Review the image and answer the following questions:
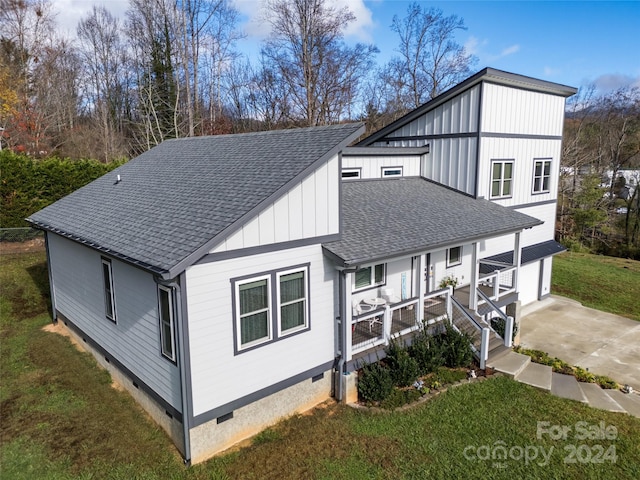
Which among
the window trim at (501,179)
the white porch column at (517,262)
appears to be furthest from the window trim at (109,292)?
the window trim at (501,179)

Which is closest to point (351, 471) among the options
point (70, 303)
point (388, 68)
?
point (70, 303)

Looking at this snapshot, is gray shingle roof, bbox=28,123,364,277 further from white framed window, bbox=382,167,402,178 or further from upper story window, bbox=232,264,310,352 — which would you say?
white framed window, bbox=382,167,402,178

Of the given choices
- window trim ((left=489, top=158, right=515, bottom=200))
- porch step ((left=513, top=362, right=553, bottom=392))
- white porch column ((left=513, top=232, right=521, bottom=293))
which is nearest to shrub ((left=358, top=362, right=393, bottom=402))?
porch step ((left=513, top=362, right=553, bottom=392))

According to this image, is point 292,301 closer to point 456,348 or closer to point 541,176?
point 456,348

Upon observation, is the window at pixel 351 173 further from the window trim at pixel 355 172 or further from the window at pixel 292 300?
the window at pixel 292 300

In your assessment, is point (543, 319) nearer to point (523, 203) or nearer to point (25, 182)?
point (523, 203)

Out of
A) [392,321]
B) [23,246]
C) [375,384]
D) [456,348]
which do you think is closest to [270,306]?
[375,384]
